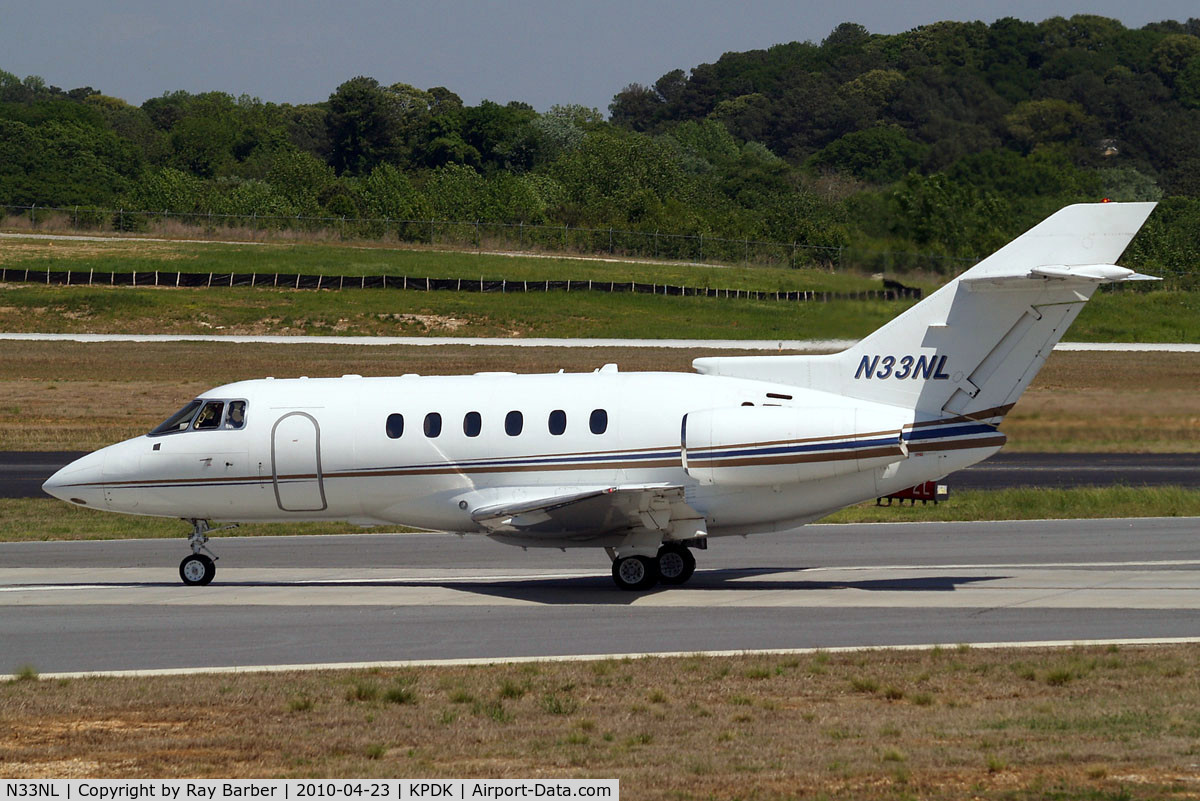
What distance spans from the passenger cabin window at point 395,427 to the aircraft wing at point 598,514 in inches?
70.2

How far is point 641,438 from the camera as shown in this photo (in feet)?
70.3

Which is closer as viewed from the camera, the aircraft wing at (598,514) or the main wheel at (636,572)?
the aircraft wing at (598,514)

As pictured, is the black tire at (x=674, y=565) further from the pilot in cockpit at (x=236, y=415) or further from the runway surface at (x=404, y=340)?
the runway surface at (x=404, y=340)

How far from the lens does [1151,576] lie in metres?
22.1

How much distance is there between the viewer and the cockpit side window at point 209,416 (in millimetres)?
22969

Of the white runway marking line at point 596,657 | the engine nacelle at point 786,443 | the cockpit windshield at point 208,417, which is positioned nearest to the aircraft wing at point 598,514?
the engine nacelle at point 786,443

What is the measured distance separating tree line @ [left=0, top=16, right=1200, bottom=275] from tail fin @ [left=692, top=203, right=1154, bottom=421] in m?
2.98

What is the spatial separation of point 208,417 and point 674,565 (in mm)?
8024

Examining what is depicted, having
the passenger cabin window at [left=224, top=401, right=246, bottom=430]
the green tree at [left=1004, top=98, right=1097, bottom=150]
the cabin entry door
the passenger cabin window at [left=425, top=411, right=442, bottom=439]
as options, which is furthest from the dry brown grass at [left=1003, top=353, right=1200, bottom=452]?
the passenger cabin window at [left=224, top=401, right=246, bottom=430]

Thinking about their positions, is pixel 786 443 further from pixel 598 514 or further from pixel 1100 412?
pixel 1100 412

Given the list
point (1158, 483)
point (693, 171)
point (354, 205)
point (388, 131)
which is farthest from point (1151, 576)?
point (388, 131)

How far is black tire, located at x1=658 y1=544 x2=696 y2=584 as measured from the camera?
22.3 meters

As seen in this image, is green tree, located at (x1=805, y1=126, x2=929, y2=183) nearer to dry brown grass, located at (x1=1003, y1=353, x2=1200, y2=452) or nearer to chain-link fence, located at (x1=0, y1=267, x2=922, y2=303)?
dry brown grass, located at (x1=1003, y1=353, x2=1200, y2=452)

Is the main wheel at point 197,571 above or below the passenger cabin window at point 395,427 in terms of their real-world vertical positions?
below
